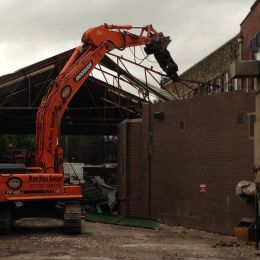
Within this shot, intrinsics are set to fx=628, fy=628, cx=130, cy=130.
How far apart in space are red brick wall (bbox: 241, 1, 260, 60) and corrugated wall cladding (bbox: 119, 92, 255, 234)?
130 inches

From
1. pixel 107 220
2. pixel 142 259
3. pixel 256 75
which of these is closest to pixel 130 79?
pixel 107 220

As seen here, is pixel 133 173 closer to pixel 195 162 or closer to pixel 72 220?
pixel 195 162

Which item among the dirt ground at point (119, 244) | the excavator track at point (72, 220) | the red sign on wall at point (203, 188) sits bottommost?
the dirt ground at point (119, 244)

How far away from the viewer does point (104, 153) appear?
6912 centimetres

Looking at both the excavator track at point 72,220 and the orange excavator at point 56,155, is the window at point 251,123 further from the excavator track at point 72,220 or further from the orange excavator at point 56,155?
the excavator track at point 72,220

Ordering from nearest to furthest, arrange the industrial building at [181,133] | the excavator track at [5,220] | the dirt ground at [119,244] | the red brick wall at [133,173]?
the dirt ground at [119,244], the excavator track at [5,220], the industrial building at [181,133], the red brick wall at [133,173]

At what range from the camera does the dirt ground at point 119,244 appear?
1469 centimetres

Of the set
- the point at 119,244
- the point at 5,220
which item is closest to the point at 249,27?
the point at 119,244

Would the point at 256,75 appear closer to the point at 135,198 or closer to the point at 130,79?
the point at 135,198

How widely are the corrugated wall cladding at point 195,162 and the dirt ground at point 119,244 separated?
959 millimetres

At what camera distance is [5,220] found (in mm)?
19109

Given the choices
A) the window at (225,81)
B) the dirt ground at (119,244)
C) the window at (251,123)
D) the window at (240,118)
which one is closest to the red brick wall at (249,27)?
the window at (225,81)

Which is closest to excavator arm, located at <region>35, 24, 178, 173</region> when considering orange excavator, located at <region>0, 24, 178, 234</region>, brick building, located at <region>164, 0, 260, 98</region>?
orange excavator, located at <region>0, 24, 178, 234</region>

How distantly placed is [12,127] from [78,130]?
3.85 m
